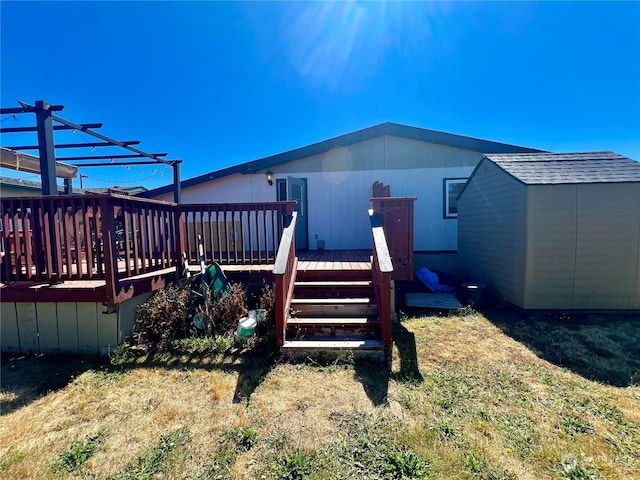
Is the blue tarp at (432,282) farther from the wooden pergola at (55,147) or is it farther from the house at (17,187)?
the house at (17,187)

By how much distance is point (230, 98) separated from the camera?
9.42 metres

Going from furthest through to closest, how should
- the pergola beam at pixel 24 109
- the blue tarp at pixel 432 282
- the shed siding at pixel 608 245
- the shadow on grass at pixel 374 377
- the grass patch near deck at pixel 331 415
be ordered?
the blue tarp at pixel 432 282 → the shed siding at pixel 608 245 → the pergola beam at pixel 24 109 → the shadow on grass at pixel 374 377 → the grass patch near deck at pixel 331 415

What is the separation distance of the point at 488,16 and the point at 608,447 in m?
7.83

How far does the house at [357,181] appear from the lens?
706cm

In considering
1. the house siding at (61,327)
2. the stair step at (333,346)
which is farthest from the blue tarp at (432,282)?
the house siding at (61,327)

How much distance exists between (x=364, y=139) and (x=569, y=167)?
422cm

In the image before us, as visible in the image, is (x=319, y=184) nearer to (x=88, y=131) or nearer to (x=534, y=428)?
(x=88, y=131)

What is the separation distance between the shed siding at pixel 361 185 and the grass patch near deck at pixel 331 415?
4.08m

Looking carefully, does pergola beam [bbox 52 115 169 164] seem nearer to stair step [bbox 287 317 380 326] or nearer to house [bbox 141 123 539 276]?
house [bbox 141 123 539 276]

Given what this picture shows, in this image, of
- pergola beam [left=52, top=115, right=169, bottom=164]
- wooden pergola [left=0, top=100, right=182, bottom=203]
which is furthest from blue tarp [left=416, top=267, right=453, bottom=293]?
pergola beam [left=52, top=115, right=169, bottom=164]

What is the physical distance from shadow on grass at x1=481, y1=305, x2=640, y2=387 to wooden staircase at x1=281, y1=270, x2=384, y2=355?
2.04 metres

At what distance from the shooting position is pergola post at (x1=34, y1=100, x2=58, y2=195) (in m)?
3.49

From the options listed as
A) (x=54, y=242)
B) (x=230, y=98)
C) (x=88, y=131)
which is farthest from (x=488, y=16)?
(x=54, y=242)

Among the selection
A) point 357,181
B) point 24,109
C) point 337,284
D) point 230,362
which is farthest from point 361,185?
point 24,109
